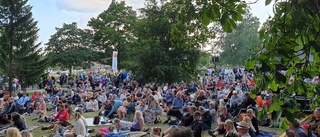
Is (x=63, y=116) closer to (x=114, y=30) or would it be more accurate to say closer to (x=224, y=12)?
(x=224, y=12)

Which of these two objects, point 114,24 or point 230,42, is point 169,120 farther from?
point 230,42

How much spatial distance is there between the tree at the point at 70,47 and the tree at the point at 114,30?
160 cm

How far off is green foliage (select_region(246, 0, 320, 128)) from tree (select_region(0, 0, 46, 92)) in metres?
30.4

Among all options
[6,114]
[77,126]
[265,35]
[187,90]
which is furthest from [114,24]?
[265,35]

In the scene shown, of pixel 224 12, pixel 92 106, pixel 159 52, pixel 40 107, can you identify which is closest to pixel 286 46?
pixel 224 12

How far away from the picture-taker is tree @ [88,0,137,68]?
49.3m

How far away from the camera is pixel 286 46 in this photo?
2387 mm

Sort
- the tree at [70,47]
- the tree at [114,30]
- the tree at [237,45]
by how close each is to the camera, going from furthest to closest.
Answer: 1. the tree at [237,45]
2. the tree at [114,30]
3. the tree at [70,47]

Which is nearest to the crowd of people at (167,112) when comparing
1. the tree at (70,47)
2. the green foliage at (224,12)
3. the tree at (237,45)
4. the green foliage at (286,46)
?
the green foliage at (286,46)

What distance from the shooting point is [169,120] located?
14273 millimetres

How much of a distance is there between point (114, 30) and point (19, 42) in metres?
19.2

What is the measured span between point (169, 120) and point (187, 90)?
875 cm

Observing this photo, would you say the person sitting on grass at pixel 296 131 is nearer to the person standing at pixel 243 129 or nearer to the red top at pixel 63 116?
the person standing at pixel 243 129

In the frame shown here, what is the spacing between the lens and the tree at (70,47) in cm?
4544
